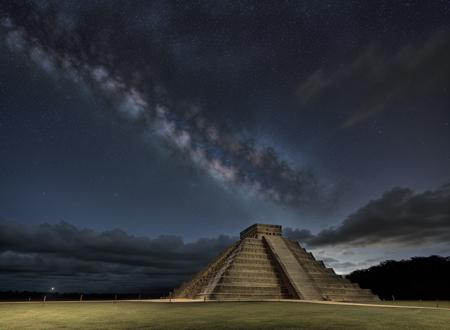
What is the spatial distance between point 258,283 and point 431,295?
40721 millimetres

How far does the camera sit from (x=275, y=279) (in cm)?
3884

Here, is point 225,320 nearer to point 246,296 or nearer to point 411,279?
point 246,296

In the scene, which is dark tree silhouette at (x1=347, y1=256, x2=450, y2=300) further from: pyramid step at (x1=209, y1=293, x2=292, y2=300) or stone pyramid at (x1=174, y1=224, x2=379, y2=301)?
pyramid step at (x1=209, y1=293, x2=292, y2=300)

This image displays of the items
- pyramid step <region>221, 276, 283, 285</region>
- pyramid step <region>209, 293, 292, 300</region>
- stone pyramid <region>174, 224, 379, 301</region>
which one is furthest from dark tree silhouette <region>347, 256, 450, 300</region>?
pyramid step <region>209, 293, 292, 300</region>

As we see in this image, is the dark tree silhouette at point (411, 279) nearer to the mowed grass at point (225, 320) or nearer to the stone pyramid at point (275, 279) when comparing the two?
the stone pyramid at point (275, 279)

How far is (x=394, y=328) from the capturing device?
35.4ft

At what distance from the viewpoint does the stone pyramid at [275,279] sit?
1355 inches

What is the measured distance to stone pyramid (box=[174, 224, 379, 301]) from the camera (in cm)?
3441

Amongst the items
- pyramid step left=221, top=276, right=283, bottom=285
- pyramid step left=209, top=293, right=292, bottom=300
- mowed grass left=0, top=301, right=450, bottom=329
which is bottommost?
mowed grass left=0, top=301, right=450, bottom=329

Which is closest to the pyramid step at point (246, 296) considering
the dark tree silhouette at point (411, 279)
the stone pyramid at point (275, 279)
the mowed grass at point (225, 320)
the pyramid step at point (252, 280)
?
the stone pyramid at point (275, 279)

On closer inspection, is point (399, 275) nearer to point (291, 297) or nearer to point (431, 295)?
point (431, 295)

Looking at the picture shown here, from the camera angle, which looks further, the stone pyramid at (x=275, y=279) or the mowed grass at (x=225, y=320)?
the stone pyramid at (x=275, y=279)

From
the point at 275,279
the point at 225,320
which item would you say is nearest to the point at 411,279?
the point at 275,279

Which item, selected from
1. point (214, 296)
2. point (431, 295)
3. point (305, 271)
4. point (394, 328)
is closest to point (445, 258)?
point (431, 295)
